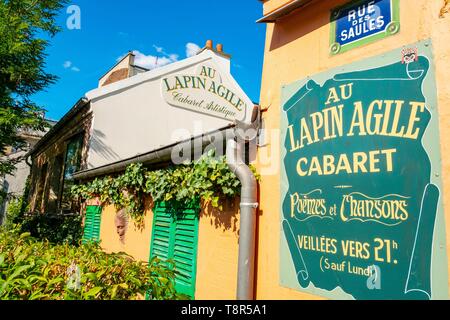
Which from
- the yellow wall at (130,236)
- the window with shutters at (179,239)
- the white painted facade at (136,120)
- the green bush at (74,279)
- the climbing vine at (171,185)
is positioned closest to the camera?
the green bush at (74,279)

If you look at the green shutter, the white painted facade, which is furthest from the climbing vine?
the white painted facade

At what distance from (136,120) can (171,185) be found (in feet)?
21.0

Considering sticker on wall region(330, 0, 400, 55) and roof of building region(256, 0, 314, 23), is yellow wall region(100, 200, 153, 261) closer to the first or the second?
roof of building region(256, 0, 314, 23)

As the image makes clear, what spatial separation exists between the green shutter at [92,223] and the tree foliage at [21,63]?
150 inches

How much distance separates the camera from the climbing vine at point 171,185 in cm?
412

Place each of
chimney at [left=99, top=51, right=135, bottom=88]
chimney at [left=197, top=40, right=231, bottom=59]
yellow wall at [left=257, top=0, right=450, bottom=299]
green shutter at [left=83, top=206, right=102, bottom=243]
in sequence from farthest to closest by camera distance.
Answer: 1. chimney at [left=99, top=51, right=135, bottom=88]
2. chimney at [left=197, top=40, right=231, bottom=59]
3. green shutter at [left=83, top=206, right=102, bottom=243]
4. yellow wall at [left=257, top=0, right=450, bottom=299]

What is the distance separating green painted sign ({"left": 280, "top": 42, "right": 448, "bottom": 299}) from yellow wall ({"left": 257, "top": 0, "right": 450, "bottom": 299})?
93mm

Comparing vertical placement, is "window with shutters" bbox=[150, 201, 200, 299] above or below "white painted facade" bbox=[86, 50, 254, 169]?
below

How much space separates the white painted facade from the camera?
10203 mm

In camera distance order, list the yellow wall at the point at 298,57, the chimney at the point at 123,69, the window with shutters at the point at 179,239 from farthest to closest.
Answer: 1. the chimney at the point at 123,69
2. the window with shutters at the point at 179,239
3. the yellow wall at the point at 298,57

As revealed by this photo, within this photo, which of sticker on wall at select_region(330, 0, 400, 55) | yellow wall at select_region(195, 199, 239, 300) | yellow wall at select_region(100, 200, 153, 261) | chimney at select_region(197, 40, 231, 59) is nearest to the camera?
sticker on wall at select_region(330, 0, 400, 55)

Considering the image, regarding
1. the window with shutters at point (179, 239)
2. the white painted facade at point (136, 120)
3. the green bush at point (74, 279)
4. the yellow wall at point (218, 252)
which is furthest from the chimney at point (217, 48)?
the green bush at point (74, 279)

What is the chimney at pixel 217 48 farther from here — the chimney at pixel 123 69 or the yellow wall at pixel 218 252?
the yellow wall at pixel 218 252
